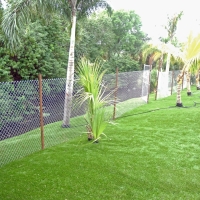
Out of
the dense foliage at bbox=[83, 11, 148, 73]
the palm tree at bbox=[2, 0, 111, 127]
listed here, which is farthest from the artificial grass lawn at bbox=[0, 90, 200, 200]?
the dense foliage at bbox=[83, 11, 148, 73]

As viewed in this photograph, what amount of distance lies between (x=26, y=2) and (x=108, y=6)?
3.56m

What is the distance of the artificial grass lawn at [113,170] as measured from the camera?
3.12 meters

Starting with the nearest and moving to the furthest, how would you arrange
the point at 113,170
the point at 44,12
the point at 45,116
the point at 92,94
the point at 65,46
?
the point at 113,170 < the point at 92,94 < the point at 44,12 < the point at 45,116 < the point at 65,46

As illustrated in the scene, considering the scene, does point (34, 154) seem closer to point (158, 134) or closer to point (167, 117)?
point (158, 134)

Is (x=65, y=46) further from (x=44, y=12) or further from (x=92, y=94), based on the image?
(x=92, y=94)

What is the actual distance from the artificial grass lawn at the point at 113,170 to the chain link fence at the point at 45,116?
1.67 ft

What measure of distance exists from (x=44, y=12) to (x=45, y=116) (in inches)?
144

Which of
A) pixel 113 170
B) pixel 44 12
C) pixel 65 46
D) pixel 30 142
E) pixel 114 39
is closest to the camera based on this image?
pixel 113 170

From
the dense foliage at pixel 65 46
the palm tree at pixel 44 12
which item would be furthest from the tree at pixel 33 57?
the palm tree at pixel 44 12

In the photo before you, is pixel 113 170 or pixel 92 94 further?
pixel 92 94

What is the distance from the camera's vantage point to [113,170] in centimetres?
377

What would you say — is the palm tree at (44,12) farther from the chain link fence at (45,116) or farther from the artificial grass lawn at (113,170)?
the artificial grass lawn at (113,170)

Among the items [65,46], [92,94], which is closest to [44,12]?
[92,94]

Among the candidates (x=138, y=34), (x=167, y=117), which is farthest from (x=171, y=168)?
(x=138, y=34)
